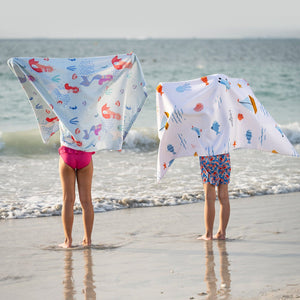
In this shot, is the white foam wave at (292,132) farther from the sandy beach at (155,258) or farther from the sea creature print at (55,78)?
the sea creature print at (55,78)

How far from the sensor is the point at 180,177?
797 cm

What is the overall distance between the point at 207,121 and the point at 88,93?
107 cm

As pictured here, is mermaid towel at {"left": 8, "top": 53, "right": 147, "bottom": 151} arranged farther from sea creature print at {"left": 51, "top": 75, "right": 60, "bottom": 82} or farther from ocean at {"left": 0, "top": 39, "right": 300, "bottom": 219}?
ocean at {"left": 0, "top": 39, "right": 300, "bottom": 219}

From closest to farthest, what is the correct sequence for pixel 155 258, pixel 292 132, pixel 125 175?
pixel 155 258 < pixel 125 175 < pixel 292 132

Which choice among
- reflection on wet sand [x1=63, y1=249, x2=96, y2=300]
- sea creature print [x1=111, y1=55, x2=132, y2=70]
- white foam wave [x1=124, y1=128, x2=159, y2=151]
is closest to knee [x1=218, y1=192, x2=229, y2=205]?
reflection on wet sand [x1=63, y1=249, x2=96, y2=300]

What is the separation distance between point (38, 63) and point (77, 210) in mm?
2237

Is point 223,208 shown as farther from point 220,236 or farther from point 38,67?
point 38,67

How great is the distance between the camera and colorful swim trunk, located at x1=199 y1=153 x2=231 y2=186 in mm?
4746

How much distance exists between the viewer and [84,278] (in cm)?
387

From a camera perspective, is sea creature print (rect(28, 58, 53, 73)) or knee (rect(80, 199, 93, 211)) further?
knee (rect(80, 199, 93, 211))

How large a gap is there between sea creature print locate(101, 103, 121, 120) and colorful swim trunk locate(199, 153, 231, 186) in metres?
0.86

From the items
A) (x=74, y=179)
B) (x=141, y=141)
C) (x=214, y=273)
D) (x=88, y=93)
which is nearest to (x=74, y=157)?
(x=74, y=179)

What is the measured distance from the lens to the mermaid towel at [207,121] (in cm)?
463

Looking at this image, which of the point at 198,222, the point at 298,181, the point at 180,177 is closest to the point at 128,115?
the point at 198,222
